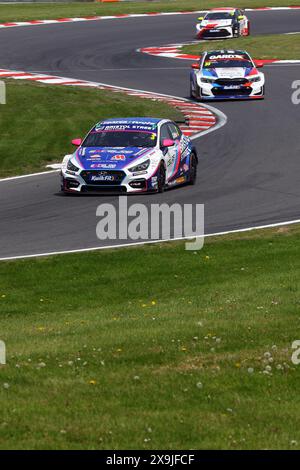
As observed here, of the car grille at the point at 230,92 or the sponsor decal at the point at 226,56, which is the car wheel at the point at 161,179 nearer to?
the car grille at the point at 230,92

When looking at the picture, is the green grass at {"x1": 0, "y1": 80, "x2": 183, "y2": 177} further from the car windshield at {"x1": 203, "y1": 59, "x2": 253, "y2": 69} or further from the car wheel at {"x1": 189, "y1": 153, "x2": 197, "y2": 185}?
the car wheel at {"x1": 189, "y1": 153, "x2": 197, "y2": 185}

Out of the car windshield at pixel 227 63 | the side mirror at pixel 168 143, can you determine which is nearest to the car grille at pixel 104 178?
the side mirror at pixel 168 143

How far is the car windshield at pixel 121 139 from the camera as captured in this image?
69.1 feet

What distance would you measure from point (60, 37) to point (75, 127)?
65.1ft

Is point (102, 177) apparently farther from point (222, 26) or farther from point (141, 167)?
point (222, 26)

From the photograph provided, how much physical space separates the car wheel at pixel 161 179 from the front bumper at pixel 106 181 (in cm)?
21

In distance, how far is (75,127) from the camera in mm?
26562

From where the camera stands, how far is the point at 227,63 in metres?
31.7

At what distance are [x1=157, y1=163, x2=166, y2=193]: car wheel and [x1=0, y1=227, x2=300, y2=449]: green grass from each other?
4716 mm

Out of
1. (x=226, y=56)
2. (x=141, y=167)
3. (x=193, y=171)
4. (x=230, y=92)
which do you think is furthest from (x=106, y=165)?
(x=226, y=56)

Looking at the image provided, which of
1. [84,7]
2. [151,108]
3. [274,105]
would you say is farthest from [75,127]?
[84,7]

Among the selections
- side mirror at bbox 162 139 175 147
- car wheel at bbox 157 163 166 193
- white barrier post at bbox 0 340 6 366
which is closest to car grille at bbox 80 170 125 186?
car wheel at bbox 157 163 166 193

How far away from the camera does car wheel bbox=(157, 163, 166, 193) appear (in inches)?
807
